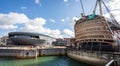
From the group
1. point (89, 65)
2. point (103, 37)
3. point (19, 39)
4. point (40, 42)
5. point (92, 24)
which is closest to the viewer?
point (89, 65)

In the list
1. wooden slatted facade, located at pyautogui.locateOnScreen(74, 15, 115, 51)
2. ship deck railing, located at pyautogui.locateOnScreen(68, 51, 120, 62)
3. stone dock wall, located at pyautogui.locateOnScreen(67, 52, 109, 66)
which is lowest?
stone dock wall, located at pyautogui.locateOnScreen(67, 52, 109, 66)

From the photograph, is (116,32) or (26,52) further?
(26,52)

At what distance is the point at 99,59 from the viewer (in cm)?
4272

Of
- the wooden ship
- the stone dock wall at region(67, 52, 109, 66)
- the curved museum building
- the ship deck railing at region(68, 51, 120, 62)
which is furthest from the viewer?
the curved museum building

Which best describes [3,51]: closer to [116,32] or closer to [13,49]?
[13,49]

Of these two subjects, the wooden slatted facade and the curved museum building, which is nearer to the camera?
the wooden slatted facade

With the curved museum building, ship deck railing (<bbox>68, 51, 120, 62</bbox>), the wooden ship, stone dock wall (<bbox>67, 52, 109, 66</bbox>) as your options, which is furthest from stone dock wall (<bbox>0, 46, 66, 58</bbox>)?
the curved museum building

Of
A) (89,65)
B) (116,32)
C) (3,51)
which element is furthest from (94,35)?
(3,51)

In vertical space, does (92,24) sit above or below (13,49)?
above

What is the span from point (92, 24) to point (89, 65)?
20772 mm

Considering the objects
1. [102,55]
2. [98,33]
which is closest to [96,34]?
[98,33]

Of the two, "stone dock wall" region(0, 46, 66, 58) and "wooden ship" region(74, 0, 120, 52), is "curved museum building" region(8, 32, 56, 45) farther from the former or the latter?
"wooden ship" region(74, 0, 120, 52)

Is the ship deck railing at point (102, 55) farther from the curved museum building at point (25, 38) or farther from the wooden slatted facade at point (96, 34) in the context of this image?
the curved museum building at point (25, 38)

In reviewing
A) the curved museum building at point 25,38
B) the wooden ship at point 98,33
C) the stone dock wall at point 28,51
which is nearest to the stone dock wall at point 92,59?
the wooden ship at point 98,33
